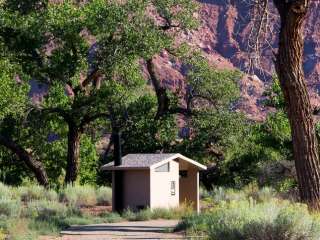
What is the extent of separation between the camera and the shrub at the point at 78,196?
33.3m

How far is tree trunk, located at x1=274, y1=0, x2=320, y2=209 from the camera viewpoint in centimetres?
1617

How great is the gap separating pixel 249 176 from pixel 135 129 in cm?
636

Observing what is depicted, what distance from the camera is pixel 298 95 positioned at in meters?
16.4

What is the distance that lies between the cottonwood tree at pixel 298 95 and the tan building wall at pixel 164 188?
12.9 m

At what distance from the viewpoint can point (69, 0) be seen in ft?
128

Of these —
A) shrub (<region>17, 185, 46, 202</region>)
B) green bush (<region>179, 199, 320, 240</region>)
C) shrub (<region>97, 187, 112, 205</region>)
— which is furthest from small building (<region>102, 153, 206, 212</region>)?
green bush (<region>179, 199, 320, 240</region>)

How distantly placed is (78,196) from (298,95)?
19390mm

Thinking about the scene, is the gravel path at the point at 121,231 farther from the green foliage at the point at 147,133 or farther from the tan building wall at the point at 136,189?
the green foliage at the point at 147,133

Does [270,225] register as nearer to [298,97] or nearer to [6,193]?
[298,97]

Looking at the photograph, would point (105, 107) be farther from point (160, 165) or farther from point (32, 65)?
point (160, 165)

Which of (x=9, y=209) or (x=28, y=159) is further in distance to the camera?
(x=28, y=159)

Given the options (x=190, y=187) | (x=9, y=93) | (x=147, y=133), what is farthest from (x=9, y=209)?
(x=147, y=133)

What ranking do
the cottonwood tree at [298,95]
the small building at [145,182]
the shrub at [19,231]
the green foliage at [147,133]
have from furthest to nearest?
1. the green foliage at [147,133]
2. the small building at [145,182]
3. the shrub at [19,231]
4. the cottonwood tree at [298,95]

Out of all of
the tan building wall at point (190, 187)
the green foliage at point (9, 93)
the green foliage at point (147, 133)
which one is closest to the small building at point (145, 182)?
the tan building wall at point (190, 187)
